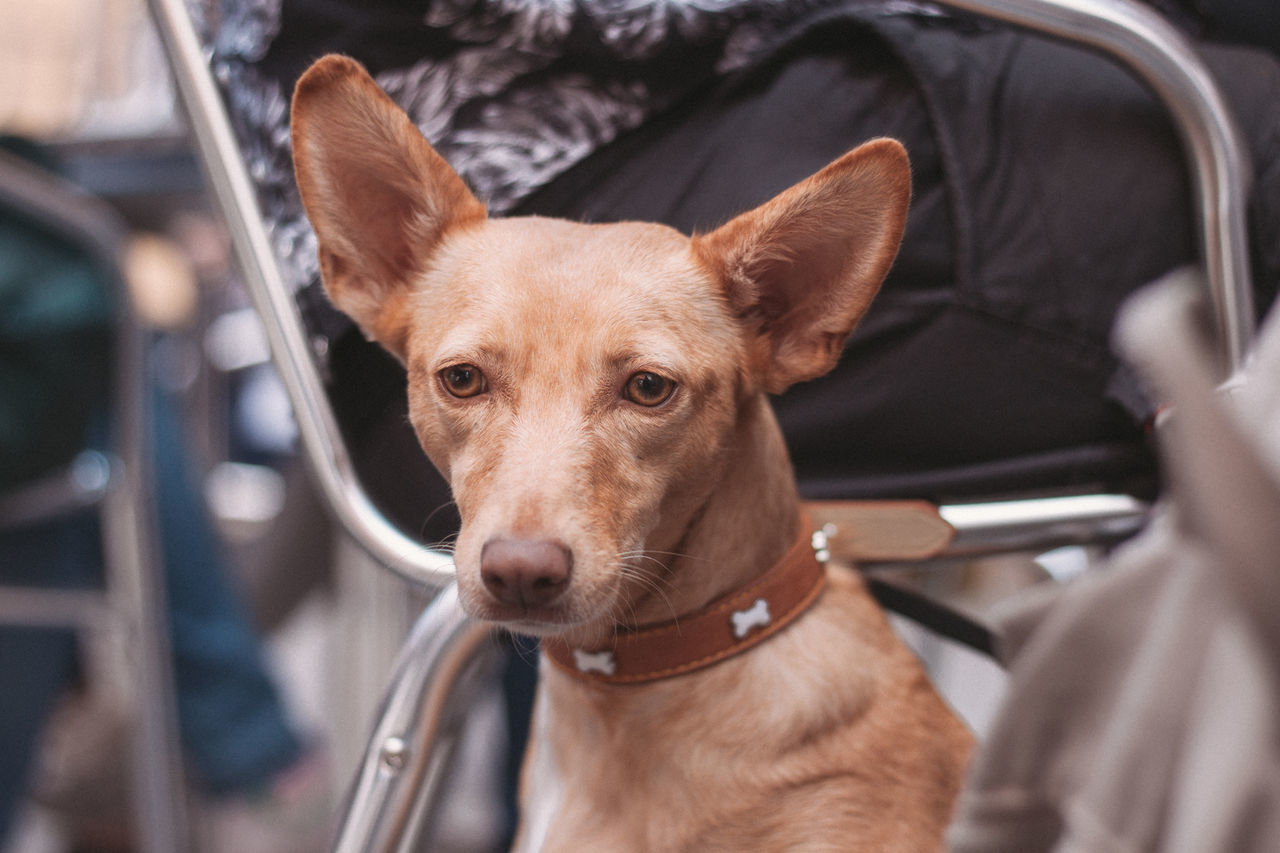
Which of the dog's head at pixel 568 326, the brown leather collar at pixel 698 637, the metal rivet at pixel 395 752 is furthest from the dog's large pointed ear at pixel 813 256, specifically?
the metal rivet at pixel 395 752

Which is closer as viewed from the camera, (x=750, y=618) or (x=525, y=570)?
(x=525, y=570)

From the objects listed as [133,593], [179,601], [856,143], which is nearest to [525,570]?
[856,143]

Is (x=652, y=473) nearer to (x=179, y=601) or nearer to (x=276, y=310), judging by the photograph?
(x=276, y=310)

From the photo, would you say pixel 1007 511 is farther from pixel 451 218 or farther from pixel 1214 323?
pixel 451 218

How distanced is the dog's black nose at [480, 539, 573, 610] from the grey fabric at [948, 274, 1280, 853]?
22 centimetres

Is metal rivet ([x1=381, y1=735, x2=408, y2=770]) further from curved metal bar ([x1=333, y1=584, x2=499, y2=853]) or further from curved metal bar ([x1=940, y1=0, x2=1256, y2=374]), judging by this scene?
curved metal bar ([x1=940, y1=0, x2=1256, y2=374])

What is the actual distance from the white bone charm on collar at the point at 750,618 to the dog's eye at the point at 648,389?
0.50 ft

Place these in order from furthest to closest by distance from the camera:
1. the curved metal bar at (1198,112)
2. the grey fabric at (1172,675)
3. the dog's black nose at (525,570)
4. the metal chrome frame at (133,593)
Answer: the metal chrome frame at (133,593) < the curved metal bar at (1198,112) < the dog's black nose at (525,570) < the grey fabric at (1172,675)

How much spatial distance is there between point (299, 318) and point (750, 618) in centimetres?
37

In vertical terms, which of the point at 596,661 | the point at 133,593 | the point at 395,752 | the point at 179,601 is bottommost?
the point at 179,601

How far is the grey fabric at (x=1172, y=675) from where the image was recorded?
1.09ft

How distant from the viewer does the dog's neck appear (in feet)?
2.08

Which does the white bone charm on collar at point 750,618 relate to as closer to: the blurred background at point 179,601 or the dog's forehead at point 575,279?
the dog's forehead at point 575,279

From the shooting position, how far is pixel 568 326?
555 mm
